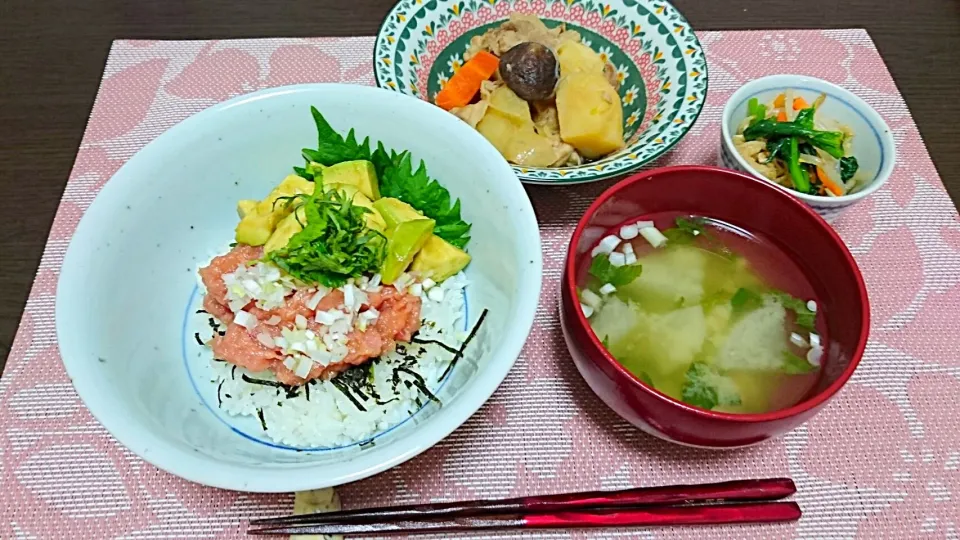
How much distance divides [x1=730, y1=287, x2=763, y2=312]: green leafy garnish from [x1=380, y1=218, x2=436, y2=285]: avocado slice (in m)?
0.66

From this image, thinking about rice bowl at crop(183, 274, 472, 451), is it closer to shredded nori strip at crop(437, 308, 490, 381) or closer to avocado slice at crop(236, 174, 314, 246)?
shredded nori strip at crop(437, 308, 490, 381)

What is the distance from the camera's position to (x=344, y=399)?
135cm

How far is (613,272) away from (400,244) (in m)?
0.46

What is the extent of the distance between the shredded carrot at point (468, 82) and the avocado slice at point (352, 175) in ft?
1.46

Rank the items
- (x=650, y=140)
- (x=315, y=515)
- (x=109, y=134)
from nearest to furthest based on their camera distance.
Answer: (x=315, y=515) < (x=650, y=140) < (x=109, y=134)

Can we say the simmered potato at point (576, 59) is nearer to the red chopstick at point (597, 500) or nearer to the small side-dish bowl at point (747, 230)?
the small side-dish bowl at point (747, 230)

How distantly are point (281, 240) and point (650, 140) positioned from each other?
894mm

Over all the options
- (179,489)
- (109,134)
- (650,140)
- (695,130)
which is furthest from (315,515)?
(695,130)

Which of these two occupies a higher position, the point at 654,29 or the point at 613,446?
the point at 654,29

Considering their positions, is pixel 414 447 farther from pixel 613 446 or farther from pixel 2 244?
pixel 2 244

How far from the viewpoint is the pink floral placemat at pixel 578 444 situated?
127cm

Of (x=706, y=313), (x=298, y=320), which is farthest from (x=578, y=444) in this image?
(x=298, y=320)

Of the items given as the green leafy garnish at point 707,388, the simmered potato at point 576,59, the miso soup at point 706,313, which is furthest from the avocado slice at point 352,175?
the green leafy garnish at point 707,388

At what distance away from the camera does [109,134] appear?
6.15 feet
